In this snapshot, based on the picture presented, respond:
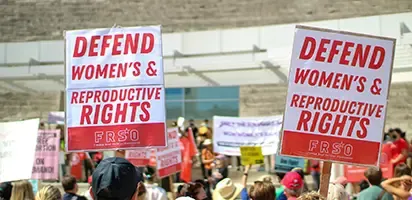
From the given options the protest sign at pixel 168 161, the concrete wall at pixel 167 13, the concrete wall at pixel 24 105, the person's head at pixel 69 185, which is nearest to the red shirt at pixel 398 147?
the protest sign at pixel 168 161

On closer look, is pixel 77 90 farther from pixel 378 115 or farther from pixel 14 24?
pixel 14 24

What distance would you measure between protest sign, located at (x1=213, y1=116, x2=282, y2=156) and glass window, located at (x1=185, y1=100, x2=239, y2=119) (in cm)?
919

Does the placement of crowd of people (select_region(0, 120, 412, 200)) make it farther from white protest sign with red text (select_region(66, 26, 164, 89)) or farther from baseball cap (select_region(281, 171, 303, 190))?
white protest sign with red text (select_region(66, 26, 164, 89))

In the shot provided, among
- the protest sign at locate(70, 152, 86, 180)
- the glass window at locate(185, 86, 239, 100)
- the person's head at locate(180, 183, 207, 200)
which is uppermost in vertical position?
the glass window at locate(185, 86, 239, 100)

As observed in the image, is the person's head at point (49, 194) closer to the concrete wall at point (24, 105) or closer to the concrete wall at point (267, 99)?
the concrete wall at point (267, 99)

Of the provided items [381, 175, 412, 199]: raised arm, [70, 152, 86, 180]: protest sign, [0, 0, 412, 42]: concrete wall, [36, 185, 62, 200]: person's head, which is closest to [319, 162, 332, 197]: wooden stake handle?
[381, 175, 412, 199]: raised arm

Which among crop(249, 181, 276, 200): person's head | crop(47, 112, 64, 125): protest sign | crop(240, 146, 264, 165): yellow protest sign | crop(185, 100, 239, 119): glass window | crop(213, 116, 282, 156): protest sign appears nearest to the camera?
crop(249, 181, 276, 200): person's head

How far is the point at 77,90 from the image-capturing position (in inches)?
275

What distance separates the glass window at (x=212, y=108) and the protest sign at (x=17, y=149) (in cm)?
1515

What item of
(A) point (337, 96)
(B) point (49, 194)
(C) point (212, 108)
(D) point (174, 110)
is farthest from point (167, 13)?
(B) point (49, 194)

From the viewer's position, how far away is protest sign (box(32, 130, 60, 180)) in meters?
11.4

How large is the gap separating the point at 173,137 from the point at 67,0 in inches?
635

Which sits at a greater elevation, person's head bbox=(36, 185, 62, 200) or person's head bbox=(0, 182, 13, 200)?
person's head bbox=(36, 185, 62, 200)

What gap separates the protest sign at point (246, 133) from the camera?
1375 centimetres
